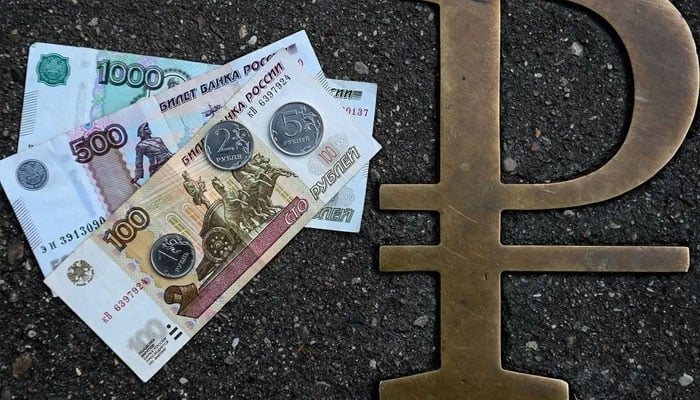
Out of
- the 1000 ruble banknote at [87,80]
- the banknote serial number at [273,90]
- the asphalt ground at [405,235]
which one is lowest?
the asphalt ground at [405,235]

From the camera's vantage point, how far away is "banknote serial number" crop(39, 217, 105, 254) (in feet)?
3.80

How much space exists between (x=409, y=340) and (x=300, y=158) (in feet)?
1.42

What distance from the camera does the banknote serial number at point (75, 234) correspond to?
116 centimetres

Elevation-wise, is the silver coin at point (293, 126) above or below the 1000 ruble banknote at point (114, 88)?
below

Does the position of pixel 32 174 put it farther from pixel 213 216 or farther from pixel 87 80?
pixel 213 216

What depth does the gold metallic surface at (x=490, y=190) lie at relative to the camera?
119cm

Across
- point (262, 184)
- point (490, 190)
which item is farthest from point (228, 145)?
point (490, 190)

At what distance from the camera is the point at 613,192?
121 cm

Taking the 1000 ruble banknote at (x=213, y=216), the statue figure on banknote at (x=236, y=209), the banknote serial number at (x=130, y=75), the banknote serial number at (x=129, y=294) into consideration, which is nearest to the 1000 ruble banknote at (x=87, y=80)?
the banknote serial number at (x=130, y=75)

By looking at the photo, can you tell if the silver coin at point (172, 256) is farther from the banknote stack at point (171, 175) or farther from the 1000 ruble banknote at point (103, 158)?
the 1000 ruble banknote at point (103, 158)

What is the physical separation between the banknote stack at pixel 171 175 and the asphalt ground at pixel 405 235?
3 cm

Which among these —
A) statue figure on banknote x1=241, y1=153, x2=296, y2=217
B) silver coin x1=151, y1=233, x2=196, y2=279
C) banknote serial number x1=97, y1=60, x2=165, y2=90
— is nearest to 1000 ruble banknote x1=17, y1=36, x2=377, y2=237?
banknote serial number x1=97, y1=60, x2=165, y2=90

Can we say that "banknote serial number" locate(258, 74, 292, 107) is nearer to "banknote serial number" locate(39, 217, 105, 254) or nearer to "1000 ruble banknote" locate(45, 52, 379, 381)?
"1000 ruble banknote" locate(45, 52, 379, 381)

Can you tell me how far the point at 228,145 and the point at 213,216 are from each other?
15 centimetres
